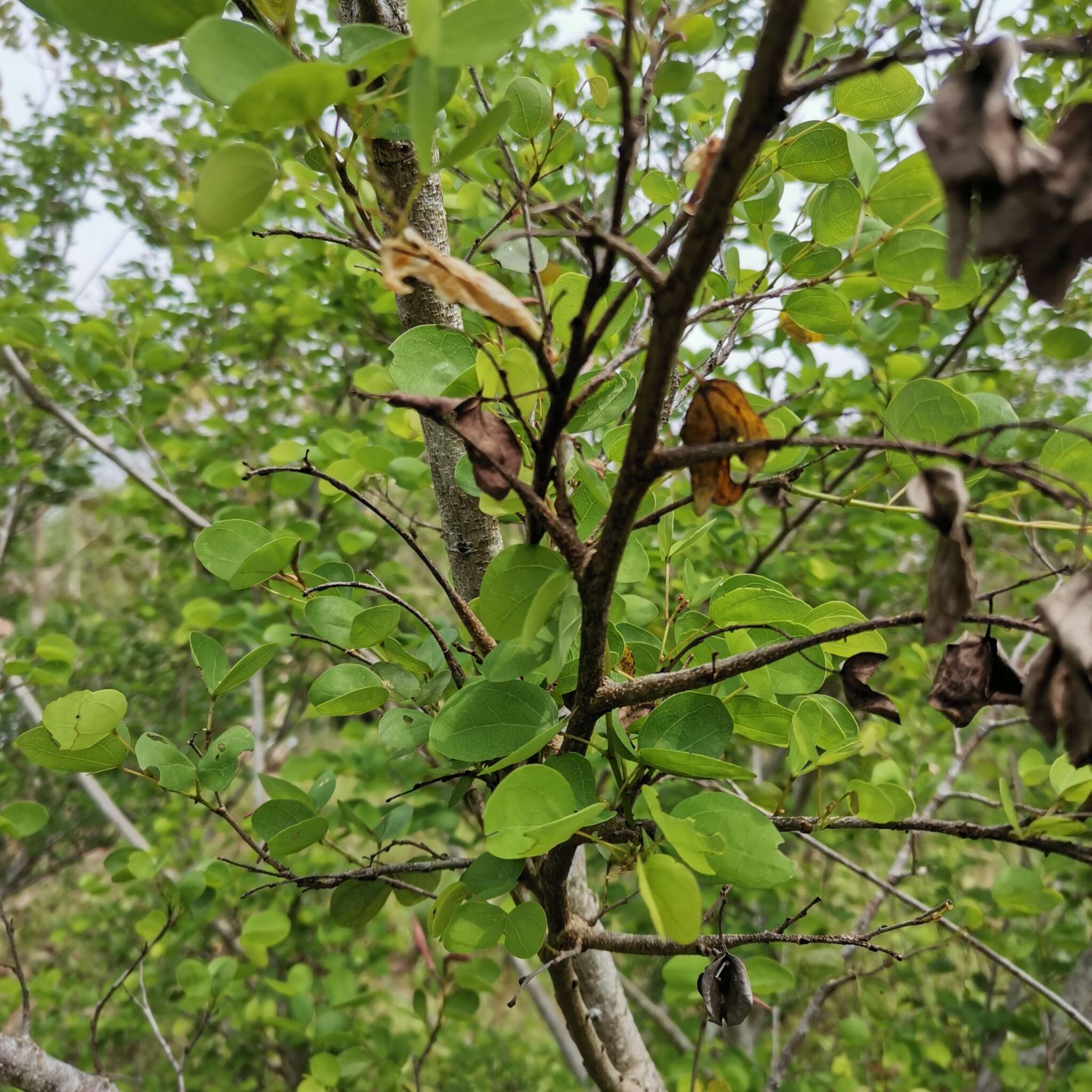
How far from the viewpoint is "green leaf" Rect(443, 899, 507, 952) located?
52cm

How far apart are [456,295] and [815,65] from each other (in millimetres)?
180

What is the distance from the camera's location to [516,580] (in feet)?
1.34

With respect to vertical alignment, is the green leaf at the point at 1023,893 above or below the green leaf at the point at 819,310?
below

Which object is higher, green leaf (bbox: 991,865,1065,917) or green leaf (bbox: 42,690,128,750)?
green leaf (bbox: 991,865,1065,917)

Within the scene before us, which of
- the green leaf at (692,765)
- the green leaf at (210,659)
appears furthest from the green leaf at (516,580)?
the green leaf at (210,659)

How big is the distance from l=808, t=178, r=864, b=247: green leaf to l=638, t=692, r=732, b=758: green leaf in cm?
35

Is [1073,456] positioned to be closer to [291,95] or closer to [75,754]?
[291,95]

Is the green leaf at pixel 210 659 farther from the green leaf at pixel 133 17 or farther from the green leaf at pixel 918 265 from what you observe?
the green leaf at pixel 918 265

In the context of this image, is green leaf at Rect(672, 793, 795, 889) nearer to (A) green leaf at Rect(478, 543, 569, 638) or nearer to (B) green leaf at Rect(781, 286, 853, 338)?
(A) green leaf at Rect(478, 543, 569, 638)

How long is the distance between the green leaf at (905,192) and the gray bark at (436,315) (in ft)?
1.11

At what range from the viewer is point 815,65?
0.31 metres

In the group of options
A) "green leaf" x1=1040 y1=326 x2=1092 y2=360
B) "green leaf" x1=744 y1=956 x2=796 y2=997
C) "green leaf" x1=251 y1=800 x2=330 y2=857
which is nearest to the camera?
"green leaf" x1=251 y1=800 x2=330 y2=857

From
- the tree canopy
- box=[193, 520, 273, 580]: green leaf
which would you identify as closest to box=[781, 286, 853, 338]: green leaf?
the tree canopy

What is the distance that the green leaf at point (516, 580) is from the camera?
15.9 inches
